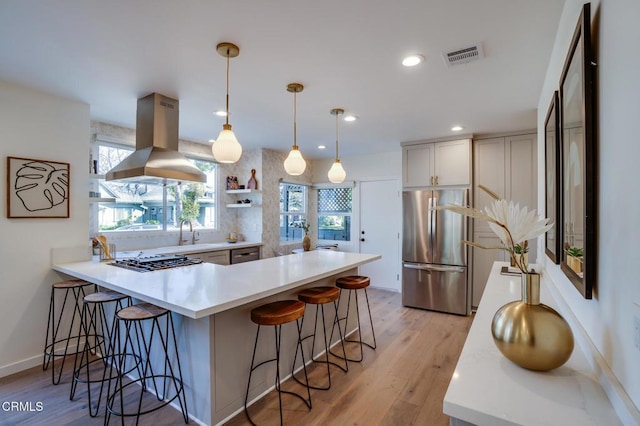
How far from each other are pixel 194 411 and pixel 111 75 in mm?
2574

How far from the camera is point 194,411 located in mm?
2064

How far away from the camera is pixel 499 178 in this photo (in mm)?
4199

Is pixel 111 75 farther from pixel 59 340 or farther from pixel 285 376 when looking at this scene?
pixel 285 376

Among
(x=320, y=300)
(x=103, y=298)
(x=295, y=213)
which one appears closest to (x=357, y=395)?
(x=320, y=300)

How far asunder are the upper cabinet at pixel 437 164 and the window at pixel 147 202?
10.2 feet

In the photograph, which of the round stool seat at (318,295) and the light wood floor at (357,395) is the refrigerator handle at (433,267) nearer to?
the light wood floor at (357,395)

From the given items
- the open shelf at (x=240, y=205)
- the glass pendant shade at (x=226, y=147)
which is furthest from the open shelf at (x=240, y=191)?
the glass pendant shade at (x=226, y=147)

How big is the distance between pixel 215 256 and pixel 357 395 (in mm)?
2685

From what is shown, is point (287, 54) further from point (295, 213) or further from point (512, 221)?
point (295, 213)

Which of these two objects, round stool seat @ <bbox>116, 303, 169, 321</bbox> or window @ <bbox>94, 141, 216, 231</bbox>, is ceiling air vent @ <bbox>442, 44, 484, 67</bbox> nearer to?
round stool seat @ <bbox>116, 303, 169, 321</bbox>

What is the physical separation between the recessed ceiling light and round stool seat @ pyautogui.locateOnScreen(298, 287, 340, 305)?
1.88m

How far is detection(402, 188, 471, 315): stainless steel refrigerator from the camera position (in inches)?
167

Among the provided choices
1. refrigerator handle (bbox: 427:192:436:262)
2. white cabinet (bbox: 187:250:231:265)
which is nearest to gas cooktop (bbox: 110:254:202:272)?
white cabinet (bbox: 187:250:231:265)

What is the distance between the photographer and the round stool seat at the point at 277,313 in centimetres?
203
